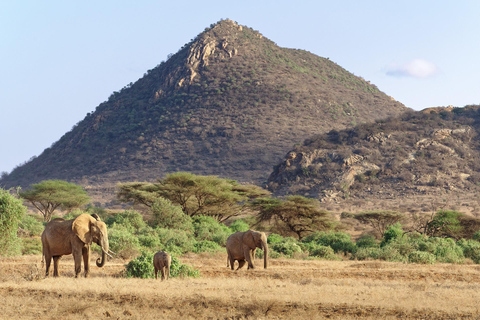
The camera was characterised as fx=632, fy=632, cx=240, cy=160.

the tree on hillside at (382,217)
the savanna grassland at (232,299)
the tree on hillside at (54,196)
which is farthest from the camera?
the tree on hillside at (54,196)

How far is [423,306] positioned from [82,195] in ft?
145

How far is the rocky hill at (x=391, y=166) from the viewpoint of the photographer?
67.2 metres

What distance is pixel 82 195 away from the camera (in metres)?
53.0

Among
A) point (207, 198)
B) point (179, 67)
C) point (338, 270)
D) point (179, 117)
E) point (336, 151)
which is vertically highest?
point (179, 67)

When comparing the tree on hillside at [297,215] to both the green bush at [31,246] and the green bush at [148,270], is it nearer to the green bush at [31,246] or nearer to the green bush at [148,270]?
the green bush at [31,246]

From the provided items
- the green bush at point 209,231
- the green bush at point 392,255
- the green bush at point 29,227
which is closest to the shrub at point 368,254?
the green bush at point 392,255

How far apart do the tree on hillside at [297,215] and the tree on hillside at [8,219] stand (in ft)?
76.4

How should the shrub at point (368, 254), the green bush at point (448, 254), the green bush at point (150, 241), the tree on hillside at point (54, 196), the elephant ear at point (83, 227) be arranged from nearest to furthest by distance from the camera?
the elephant ear at point (83, 227) < the green bush at point (448, 254) < the shrub at point (368, 254) < the green bush at point (150, 241) < the tree on hillside at point (54, 196)

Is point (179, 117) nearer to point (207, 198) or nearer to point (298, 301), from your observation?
point (207, 198)

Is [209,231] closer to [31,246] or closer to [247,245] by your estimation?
[31,246]

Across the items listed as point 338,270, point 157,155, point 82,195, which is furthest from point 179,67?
point 338,270

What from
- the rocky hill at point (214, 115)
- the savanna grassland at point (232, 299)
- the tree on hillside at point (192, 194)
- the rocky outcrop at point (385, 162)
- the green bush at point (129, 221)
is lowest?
the savanna grassland at point (232, 299)

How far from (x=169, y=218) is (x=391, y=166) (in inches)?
1724

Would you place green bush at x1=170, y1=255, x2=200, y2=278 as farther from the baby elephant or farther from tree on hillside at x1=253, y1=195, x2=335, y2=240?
tree on hillside at x1=253, y1=195, x2=335, y2=240
